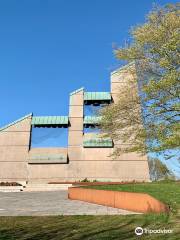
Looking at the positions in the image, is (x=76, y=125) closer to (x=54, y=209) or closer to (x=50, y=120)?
(x=50, y=120)

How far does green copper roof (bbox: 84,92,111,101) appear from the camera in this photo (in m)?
40.4

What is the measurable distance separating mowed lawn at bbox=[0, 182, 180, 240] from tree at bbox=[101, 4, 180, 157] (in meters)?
5.18

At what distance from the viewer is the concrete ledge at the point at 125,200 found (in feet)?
36.3

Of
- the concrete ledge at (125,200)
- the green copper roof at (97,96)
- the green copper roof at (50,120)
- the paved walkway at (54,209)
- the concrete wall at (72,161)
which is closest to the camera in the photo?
the concrete ledge at (125,200)

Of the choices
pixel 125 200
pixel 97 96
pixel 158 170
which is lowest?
pixel 125 200

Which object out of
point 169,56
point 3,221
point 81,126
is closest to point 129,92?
point 169,56

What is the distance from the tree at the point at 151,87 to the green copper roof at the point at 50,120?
21858 mm

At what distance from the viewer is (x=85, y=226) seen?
909 cm

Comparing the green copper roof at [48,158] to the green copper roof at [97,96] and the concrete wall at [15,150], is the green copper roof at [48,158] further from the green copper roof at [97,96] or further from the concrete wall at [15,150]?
the green copper roof at [97,96]

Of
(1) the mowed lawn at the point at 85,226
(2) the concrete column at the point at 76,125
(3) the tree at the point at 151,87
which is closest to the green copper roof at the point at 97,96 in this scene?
(2) the concrete column at the point at 76,125

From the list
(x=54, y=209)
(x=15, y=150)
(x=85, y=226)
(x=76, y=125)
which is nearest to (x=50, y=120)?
(x=76, y=125)

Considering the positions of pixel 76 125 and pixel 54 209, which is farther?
pixel 76 125

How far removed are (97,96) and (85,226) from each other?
32559 millimetres

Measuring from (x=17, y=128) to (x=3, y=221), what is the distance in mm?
31245
